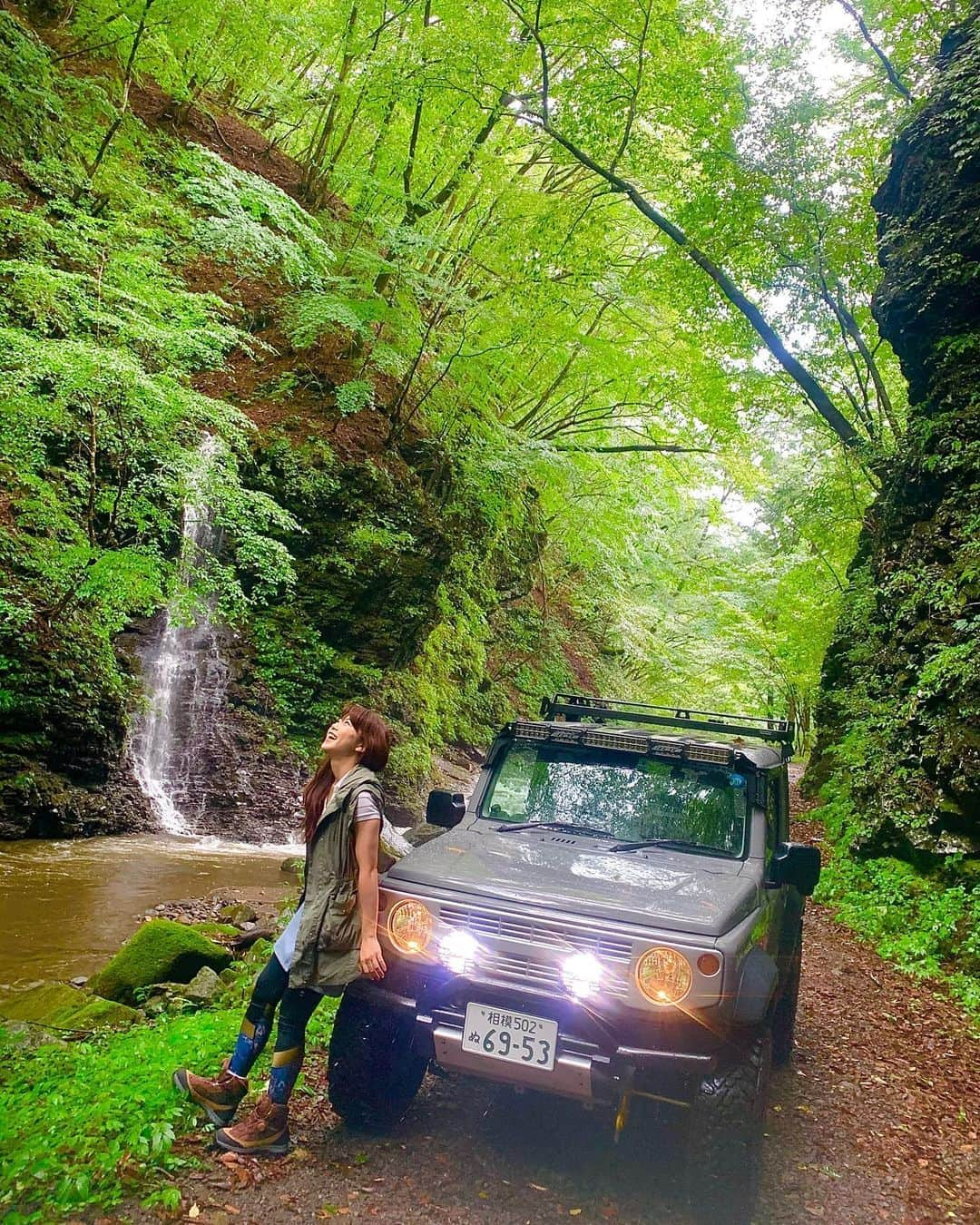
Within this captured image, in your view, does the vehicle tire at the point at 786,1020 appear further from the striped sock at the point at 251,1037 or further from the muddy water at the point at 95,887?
the muddy water at the point at 95,887

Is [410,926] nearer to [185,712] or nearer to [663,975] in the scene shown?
[663,975]

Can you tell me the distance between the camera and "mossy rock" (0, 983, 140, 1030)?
16.1 ft

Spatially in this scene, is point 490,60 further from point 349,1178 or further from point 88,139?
point 349,1178

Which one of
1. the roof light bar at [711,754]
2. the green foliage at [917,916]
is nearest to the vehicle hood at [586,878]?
the roof light bar at [711,754]

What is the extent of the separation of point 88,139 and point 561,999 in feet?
41.8

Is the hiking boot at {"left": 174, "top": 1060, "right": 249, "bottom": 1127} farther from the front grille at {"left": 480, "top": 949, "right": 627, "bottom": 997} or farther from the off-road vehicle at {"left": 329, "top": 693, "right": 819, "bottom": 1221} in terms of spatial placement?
the front grille at {"left": 480, "top": 949, "right": 627, "bottom": 997}

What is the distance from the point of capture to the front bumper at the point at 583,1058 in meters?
3.06

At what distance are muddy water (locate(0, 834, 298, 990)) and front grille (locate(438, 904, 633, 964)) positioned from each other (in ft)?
15.6

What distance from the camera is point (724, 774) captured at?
177 inches

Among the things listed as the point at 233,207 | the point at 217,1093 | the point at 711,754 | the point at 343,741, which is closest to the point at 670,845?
the point at 711,754

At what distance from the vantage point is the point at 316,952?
11.1 ft

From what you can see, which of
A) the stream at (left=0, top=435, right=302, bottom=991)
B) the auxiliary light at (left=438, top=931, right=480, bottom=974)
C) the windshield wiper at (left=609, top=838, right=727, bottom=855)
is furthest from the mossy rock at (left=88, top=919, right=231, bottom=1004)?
the windshield wiper at (left=609, top=838, right=727, bottom=855)

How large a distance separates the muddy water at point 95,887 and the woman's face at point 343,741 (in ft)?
14.9

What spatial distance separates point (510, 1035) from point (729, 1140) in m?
1.07
